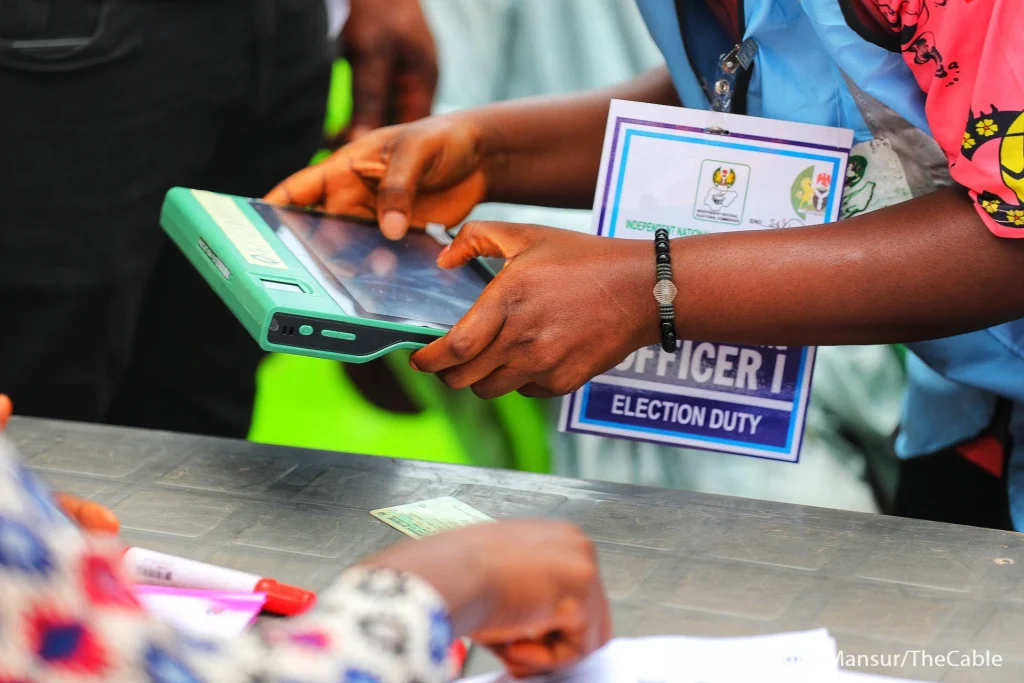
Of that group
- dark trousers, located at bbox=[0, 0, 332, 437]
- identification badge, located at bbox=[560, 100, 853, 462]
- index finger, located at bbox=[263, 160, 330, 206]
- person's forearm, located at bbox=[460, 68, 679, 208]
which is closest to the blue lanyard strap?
identification badge, located at bbox=[560, 100, 853, 462]

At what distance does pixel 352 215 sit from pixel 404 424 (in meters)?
0.96

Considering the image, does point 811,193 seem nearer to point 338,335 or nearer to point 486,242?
point 486,242

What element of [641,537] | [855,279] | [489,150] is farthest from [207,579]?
[489,150]

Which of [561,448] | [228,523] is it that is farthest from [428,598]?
[561,448]

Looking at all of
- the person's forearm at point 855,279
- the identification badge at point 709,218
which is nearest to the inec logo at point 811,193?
the identification badge at point 709,218

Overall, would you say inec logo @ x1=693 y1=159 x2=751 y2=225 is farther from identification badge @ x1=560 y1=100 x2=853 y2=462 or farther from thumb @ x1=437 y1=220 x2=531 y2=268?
thumb @ x1=437 y1=220 x2=531 y2=268

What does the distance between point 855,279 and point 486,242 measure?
0.30 metres

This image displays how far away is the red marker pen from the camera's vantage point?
0.70 meters

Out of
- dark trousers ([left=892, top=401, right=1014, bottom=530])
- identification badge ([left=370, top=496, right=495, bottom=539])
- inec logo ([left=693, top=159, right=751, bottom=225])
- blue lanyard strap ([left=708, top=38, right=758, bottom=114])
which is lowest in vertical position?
identification badge ([left=370, top=496, right=495, bottom=539])

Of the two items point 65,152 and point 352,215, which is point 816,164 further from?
point 65,152

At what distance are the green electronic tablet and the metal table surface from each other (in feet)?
0.45

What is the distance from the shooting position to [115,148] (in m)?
1.29

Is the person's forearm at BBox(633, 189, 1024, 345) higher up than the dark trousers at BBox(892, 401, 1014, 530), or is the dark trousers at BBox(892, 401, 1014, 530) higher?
the person's forearm at BBox(633, 189, 1024, 345)

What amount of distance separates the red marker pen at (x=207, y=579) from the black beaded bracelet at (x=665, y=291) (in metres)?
0.36
